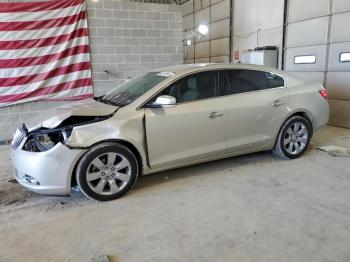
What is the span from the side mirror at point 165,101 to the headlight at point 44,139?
0.94 meters

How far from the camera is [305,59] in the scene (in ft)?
24.5

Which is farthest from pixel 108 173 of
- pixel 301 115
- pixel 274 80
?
pixel 301 115

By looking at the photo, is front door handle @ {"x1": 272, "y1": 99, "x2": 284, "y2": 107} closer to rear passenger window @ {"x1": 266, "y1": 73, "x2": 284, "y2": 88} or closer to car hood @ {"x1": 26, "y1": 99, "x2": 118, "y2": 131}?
rear passenger window @ {"x1": 266, "y1": 73, "x2": 284, "y2": 88}

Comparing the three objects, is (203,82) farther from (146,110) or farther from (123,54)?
(123,54)

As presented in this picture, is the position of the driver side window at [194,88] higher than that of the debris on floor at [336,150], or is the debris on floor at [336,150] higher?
the driver side window at [194,88]

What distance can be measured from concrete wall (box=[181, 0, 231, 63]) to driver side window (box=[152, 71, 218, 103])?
7.83m

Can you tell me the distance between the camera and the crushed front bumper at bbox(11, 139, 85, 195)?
114 inches

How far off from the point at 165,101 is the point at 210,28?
9.77 metres

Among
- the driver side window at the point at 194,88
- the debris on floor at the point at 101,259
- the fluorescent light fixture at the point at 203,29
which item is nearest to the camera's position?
the debris on floor at the point at 101,259

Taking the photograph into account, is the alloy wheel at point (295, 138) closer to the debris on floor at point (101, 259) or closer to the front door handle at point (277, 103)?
the front door handle at point (277, 103)

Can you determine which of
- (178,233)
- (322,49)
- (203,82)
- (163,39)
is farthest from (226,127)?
(322,49)

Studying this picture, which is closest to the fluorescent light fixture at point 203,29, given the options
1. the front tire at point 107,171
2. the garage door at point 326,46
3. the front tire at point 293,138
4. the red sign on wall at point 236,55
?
the red sign on wall at point 236,55

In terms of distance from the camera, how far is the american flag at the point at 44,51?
18.4 feet

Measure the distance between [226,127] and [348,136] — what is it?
11.0 feet
